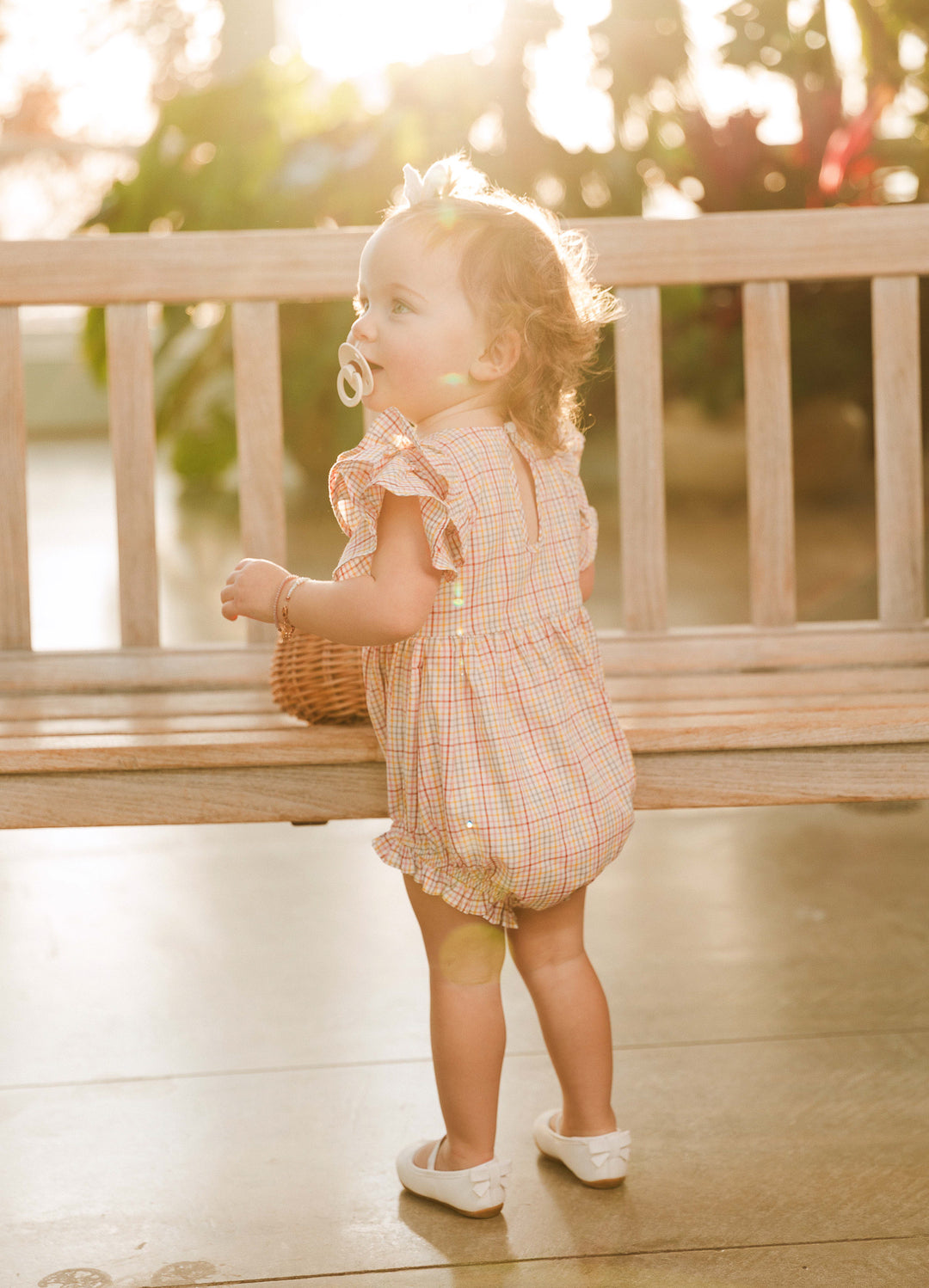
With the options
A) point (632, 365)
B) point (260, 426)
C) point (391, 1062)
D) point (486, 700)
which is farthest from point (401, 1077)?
point (632, 365)

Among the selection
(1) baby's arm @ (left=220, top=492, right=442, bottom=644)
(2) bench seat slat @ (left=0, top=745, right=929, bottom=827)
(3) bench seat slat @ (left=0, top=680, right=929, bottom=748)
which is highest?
(1) baby's arm @ (left=220, top=492, right=442, bottom=644)

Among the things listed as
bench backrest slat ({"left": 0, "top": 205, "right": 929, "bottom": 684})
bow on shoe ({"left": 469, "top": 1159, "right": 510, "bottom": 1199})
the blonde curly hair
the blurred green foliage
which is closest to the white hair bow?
the blonde curly hair

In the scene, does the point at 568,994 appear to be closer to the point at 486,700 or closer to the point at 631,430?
the point at 486,700

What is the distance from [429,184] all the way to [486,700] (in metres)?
0.51

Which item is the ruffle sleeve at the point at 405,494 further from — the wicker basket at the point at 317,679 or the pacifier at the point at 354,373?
the wicker basket at the point at 317,679

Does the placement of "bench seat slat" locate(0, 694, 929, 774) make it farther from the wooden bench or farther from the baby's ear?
the baby's ear

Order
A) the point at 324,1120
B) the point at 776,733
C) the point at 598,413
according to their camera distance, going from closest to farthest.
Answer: the point at 776,733, the point at 324,1120, the point at 598,413

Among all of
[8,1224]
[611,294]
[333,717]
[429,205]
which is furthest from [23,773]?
[611,294]

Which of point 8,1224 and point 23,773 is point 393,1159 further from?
point 23,773

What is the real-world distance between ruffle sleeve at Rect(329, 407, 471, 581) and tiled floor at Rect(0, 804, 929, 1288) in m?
0.65

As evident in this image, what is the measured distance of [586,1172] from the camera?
147 centimetres

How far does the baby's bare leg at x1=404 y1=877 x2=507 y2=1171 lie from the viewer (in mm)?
1381

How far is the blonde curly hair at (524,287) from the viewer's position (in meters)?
1.37

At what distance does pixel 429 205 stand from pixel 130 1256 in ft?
3.41
